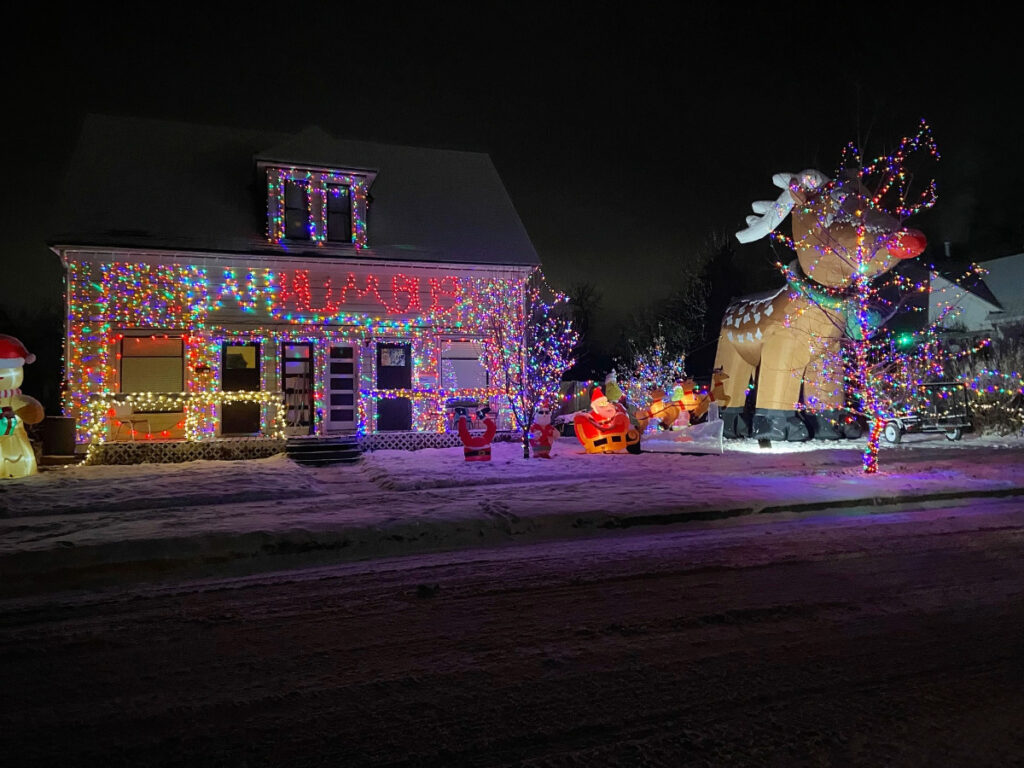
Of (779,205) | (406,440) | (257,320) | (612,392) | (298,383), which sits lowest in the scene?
(406,440)

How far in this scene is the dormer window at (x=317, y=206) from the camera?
16.8 metres

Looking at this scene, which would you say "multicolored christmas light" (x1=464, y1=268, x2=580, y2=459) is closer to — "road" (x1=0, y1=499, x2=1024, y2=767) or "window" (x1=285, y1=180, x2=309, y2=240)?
"window" (x1=285, y1=180, x2=309, y2=240)

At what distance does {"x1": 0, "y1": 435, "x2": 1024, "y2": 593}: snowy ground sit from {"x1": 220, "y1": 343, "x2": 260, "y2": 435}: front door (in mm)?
3667

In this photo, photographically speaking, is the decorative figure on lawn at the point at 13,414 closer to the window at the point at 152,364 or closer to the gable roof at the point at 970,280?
the window at the point at 152,364

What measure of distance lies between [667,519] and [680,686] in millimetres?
4827

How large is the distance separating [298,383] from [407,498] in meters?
8.79

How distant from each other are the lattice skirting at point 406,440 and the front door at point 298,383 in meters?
1.84

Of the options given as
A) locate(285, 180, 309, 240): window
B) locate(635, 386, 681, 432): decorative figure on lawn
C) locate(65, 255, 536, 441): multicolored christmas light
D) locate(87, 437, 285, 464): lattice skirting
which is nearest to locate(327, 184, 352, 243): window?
locate(285, 180, 309, 240): window

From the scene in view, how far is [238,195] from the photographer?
17516mm

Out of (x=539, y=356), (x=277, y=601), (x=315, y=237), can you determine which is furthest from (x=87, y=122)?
(x=277, y=601)

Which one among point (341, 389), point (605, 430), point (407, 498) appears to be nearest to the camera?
point (407, 498)

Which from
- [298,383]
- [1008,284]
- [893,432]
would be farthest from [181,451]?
[1008,284]

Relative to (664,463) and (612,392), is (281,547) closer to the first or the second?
(664,463)

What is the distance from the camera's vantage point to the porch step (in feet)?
47.5
